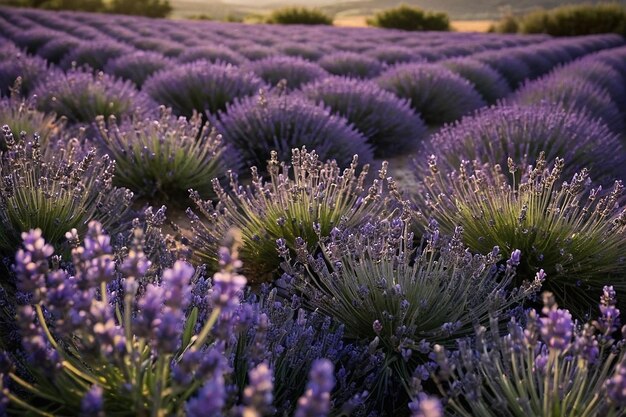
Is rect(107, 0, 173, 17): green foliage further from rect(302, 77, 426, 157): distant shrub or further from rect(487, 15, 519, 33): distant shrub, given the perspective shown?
rect(302, 77, 426, 157): distant shrub

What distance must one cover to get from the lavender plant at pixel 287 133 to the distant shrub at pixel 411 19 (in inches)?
895

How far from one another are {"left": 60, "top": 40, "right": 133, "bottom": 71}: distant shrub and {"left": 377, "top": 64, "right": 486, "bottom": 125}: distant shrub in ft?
13.6

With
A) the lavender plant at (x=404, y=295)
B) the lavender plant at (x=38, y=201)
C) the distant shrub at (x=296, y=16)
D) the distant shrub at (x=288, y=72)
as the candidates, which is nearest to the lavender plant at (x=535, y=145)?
the lavender plant at (x=404, y=295)

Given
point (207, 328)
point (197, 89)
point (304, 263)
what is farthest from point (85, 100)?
point (207, 328)

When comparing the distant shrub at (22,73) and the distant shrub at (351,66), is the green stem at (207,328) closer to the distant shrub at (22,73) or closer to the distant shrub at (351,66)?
the distant shrub at (22,73)

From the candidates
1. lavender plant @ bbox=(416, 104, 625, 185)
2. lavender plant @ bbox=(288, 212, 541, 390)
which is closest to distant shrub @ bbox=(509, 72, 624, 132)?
lavender plant @ bbox=(416, 104, 625, 185)

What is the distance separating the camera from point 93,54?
797 cm

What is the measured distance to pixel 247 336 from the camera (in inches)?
67.7

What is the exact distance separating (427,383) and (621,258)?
1078 millimetres

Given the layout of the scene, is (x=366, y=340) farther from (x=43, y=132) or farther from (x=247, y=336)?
(x=43, y=132)

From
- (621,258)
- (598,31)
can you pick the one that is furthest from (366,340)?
(598,31)

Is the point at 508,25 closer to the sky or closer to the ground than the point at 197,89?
closer to the ground

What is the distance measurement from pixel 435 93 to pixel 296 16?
68.9 ft

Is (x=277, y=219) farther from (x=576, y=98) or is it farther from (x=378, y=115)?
(x=576, y=98)
